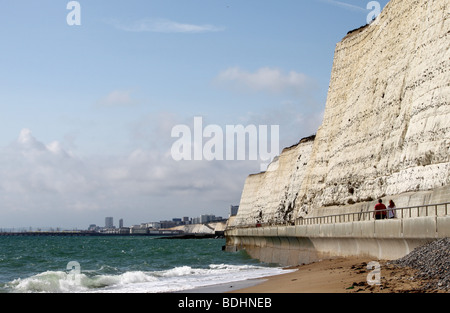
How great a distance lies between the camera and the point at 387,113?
1357 inches

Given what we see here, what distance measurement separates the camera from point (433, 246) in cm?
1677

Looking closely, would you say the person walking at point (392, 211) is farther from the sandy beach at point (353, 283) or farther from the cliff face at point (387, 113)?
the sandy beach at point (353, 283)

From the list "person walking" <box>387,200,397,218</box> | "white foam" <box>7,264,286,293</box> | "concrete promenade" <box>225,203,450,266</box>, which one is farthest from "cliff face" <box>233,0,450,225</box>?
"white foam" <box>7,264,286,293</box>

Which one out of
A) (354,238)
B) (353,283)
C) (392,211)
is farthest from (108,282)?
(353,283)

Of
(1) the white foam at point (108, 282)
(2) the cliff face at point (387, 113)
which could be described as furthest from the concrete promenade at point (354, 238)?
(2) the cliff face at point (387, 113)

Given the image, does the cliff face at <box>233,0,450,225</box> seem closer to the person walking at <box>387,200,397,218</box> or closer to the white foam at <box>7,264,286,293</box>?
the person walking at <box>387,200,397,218</box>

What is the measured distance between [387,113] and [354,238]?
1117cm

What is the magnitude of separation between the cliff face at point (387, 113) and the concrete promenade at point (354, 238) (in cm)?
301

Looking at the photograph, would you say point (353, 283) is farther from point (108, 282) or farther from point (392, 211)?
point (108, 282)

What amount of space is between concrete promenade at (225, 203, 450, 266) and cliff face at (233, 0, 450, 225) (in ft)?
9.88

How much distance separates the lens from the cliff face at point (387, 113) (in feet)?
86.5

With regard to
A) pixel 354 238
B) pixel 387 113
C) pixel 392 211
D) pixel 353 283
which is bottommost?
pixel 353 283

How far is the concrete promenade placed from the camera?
18484mm
